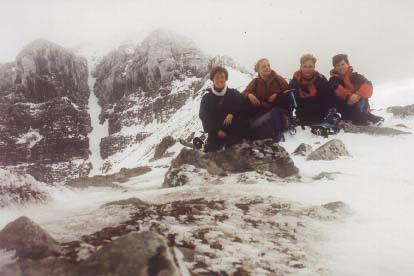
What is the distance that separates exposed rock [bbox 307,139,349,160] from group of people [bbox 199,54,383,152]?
1239 mm

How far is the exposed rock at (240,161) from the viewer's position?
25.3 ft

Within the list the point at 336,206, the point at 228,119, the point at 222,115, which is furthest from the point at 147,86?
the point at 336,206

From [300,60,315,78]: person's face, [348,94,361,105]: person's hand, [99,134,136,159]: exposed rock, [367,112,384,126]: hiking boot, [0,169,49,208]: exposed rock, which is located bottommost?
[99,134,136,159]: exposed rock

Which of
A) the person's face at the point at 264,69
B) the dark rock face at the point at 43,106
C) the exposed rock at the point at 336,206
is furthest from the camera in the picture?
the dark rock face at the point at 43,106

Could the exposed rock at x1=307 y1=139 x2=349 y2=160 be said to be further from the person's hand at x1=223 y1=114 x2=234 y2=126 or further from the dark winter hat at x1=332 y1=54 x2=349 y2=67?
the dark winter hat at x1=332 y1=54 x2=349 y2=67

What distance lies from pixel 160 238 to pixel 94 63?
160655mm

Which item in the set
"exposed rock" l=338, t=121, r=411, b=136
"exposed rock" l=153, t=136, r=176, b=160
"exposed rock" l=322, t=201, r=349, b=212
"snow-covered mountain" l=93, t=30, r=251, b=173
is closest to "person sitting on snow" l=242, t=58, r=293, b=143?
"exposed rock" l=338, t=121, r=411, b=136

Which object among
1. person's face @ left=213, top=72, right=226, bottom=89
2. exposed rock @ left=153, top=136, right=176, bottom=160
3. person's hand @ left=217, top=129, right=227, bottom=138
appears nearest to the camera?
person's face @ left=213, top=72, right=226, bottom=89

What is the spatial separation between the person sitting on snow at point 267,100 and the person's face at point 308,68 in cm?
61

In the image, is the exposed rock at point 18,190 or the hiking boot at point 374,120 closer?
the exposed rock at point 18,190

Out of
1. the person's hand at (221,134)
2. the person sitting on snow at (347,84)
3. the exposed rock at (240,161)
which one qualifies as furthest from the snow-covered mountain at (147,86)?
the exposed rock at (240,161)

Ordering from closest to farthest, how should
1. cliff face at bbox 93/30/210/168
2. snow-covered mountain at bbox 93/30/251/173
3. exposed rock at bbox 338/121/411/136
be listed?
exposed rock at bbox 338/121/411/136, snow-covered mountain at bbox 93/30/251/173, cliff face at bbox 93/30/210/168

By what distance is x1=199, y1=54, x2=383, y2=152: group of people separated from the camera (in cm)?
898

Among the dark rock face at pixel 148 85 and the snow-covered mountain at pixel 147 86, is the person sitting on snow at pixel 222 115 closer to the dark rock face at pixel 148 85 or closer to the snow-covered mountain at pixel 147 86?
the snow-covered mountain at pixel 147 86
